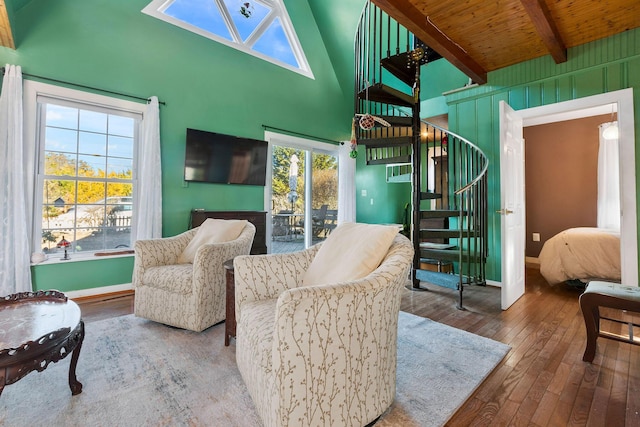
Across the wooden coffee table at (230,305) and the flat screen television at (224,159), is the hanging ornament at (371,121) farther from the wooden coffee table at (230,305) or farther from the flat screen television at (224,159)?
the wooden coffee table at (230,305)

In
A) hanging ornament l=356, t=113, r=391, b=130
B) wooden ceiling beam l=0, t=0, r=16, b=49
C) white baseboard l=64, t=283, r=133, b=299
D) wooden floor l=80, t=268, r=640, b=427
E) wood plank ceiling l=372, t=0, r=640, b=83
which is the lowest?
wooden floor l=80, t=268, r=640, b=427

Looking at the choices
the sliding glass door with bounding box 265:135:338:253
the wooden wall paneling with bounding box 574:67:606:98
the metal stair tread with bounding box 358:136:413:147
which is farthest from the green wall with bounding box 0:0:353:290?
the wooden wall paneling with bounding box 574:67:606:98

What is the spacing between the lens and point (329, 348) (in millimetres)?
1007

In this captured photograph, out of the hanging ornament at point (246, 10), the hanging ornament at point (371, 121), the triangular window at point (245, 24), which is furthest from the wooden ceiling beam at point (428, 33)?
the hanging ornament at point (246, 10)

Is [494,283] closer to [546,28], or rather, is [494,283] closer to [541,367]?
[541,367]

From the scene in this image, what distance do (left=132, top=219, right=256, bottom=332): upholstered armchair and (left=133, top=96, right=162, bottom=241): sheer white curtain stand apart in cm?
106

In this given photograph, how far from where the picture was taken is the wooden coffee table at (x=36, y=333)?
980 mm

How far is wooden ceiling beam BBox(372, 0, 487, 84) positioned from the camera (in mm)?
2270

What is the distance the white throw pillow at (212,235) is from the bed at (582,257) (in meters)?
3.57

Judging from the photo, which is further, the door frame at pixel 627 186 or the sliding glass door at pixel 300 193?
the sliding glass door at pixel 300 193

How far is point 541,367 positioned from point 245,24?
5.25 metres

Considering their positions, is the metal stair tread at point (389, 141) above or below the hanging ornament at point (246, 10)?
below

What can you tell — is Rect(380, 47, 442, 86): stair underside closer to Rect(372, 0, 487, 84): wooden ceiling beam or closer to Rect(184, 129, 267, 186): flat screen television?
Rect(372, 0, 487, 84): wooden ceiling beam

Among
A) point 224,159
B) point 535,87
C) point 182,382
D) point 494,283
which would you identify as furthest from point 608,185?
point 182,382
